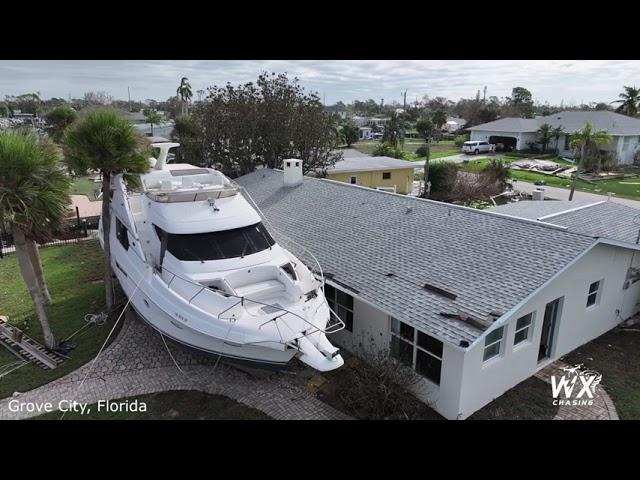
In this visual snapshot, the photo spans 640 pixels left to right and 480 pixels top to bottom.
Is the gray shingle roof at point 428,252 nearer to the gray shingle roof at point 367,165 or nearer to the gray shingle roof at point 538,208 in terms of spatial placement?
the gray shingle roof at point 538,208

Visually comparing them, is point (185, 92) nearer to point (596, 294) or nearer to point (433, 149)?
point (433, 149)

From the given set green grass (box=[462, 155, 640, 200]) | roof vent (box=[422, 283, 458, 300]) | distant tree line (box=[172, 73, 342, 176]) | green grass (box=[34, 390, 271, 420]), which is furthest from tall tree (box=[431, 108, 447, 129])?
green grass (box=[34, 390, 271, 420])

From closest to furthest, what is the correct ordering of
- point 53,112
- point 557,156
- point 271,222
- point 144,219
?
point 144,219 < point 271,222 < point 53,112 < point 557,156

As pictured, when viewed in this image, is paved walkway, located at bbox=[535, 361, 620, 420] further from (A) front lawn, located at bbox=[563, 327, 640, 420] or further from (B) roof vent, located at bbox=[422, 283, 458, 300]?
(B) roof vent, located at bbox=[422, 283, 458, 300]

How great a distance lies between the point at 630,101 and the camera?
60.4m

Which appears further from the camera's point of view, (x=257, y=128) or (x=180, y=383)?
(x=257, y=128)

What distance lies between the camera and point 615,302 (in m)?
12.9

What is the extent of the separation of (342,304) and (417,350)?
279cm

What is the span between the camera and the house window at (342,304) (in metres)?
11.6

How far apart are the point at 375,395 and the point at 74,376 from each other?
24.0 feet

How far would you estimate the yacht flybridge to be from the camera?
888 centimetres

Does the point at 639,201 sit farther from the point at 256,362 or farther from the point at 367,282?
the point at 256,362

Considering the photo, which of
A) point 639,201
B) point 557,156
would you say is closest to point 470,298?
point 639,201

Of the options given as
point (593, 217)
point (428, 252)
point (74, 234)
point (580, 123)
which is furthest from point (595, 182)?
point (74, 234)
